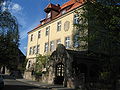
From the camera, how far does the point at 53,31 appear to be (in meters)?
33.0

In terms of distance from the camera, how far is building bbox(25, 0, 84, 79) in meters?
28.8

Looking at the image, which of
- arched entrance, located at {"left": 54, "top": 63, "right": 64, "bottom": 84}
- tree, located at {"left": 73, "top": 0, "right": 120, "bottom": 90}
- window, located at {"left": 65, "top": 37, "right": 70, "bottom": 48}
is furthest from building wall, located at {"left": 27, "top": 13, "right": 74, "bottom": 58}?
tree, located at {"left": 73, "top": 0, "right": 120, "bottom": 90}

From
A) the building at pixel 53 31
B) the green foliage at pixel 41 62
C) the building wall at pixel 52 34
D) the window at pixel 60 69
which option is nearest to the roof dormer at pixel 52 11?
the building at pixel 53 31

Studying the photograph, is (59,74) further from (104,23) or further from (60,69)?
(104,23)

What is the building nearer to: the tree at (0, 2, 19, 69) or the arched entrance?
the arched entrance

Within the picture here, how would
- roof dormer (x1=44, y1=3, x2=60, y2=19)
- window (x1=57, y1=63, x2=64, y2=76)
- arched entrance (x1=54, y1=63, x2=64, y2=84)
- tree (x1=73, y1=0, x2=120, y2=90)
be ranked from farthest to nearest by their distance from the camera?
roof dormer (x1=44, y1=3, x2=60, y2=19) → window (x1=57, y1=63, x2=64, y2=76) → arched entrance (x1=54, y1=63, x2=64, y2=84) → tree (x1=73, y1=0, x2=120, y2=90)

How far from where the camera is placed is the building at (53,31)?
2880 cm

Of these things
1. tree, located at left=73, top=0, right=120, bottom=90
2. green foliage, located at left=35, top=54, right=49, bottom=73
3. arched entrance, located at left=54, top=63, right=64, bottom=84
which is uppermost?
tree, located at left=73, top=0, right=120, bottom=90

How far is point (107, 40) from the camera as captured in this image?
1619 cm

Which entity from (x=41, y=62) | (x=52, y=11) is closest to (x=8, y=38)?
(x=41, y=62)

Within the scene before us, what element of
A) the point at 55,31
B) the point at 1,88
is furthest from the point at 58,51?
the point at 1,88

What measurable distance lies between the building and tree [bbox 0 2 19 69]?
11415 millimetres

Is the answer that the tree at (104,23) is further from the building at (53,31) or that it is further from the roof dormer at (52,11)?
the roof dormer at (52,11)

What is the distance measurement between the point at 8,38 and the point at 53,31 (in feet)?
55.8
